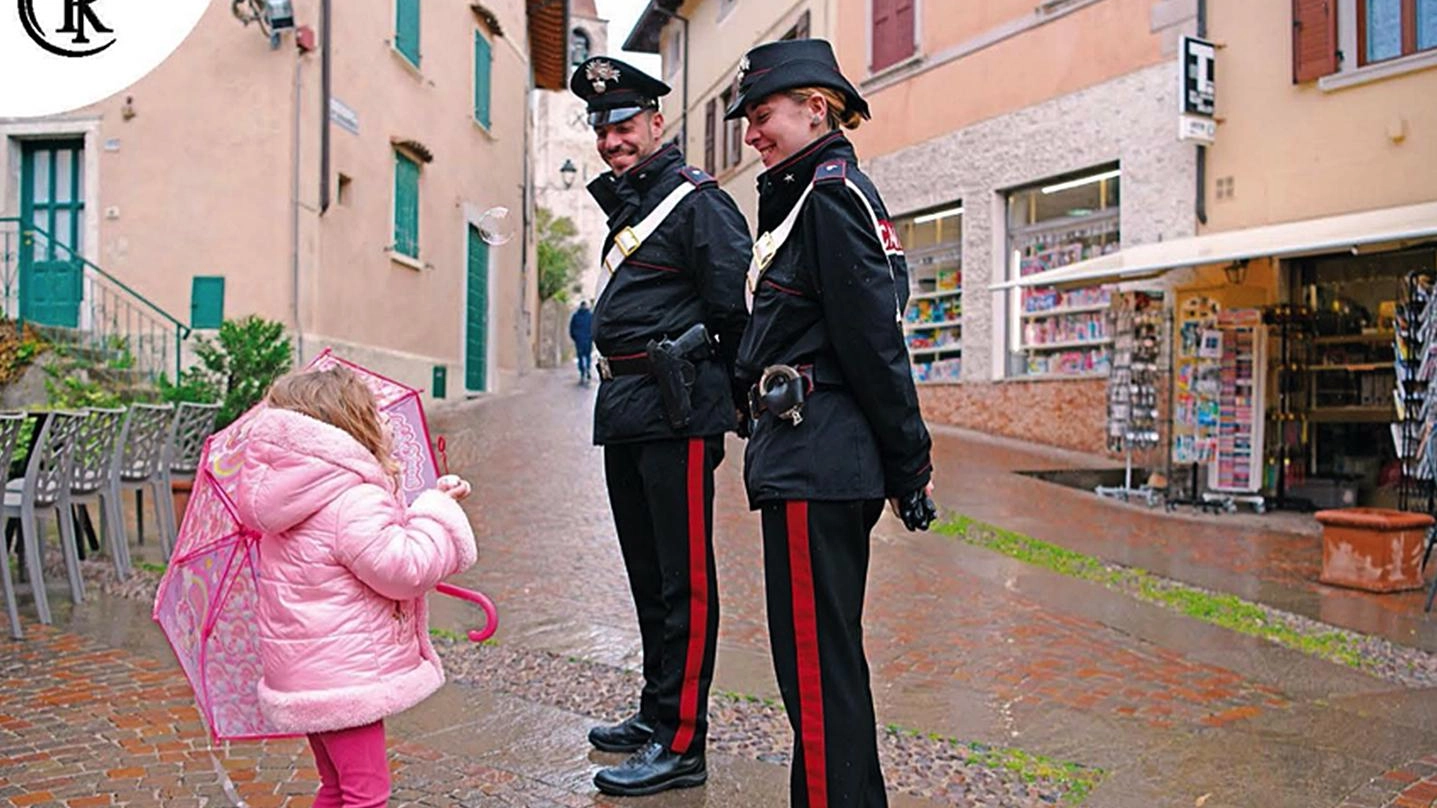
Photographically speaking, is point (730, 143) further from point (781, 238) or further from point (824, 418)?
point (824, 418)

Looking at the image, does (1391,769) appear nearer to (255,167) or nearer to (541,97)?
(255,167)

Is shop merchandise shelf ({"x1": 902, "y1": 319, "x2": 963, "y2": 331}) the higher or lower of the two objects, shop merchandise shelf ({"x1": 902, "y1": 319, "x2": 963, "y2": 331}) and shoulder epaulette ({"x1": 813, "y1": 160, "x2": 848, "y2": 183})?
the higher

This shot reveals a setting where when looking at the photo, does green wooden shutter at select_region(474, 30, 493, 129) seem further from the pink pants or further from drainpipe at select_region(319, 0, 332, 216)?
the pink pants

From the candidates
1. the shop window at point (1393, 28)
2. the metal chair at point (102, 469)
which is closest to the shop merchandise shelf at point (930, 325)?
the shop window at point (1393, 28)

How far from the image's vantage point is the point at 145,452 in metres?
7.25

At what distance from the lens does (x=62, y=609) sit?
6012mm

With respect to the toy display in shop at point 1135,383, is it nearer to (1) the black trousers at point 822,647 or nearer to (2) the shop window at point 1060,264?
(2) the shop window at point 1060,264

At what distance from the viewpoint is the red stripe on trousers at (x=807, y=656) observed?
281cm

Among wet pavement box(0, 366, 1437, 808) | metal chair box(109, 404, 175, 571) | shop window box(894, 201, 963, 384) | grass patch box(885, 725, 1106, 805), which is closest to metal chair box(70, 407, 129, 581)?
metal chair box(109, 404, 175, 571)

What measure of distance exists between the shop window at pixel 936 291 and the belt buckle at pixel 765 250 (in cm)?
1386

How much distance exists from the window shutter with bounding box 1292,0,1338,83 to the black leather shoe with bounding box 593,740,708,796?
1089 centimetres

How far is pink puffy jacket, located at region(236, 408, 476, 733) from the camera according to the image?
2.61 metres

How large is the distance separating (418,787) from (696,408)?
1375 millimetres

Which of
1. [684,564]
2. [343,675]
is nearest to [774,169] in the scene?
[684,564]
